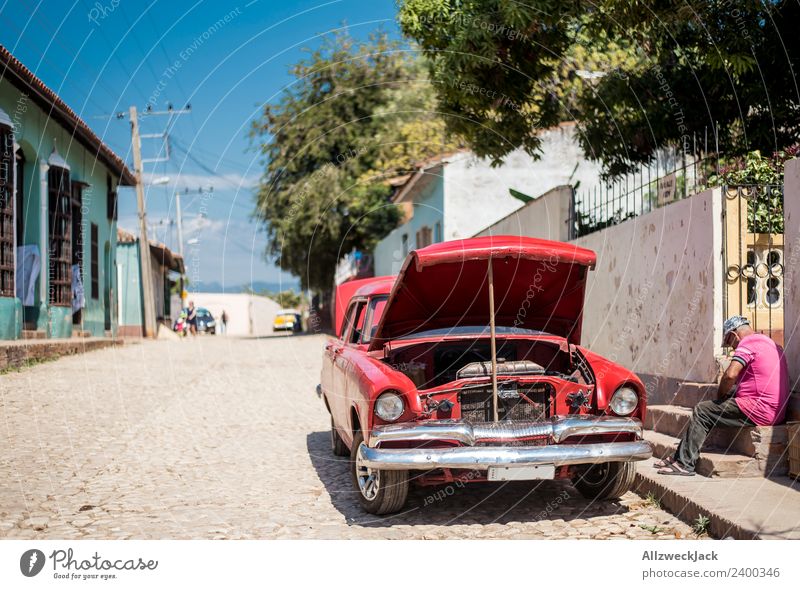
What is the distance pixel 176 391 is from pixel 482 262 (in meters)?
9.19

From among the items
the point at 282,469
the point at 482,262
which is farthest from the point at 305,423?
the point at 482,262

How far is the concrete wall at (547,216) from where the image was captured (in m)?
13.7

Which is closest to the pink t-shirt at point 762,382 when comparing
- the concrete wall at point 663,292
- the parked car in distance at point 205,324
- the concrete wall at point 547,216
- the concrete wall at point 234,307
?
the concrete wall at point 663,292

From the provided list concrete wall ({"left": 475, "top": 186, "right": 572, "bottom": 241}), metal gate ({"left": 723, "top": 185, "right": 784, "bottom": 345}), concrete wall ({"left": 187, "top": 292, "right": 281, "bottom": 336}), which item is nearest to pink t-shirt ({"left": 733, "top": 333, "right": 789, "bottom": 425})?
metal gate ({"left": 723, "top": 185, "right": 784, "bottom": 345})

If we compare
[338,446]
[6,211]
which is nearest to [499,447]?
[338,446]

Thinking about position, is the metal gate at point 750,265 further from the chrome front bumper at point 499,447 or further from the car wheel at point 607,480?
the chrome front bumper at point 499,447

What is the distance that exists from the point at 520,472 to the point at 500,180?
1782 cm

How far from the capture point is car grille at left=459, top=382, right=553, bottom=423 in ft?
18.8

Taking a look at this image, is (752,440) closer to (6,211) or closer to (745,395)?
(745,395)

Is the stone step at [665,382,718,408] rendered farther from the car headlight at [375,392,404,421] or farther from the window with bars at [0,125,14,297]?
the window with bars at [0,125,14,297]

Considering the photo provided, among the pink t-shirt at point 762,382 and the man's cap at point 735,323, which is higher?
the man's cap at point 735,323

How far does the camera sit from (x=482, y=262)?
19.4 ft

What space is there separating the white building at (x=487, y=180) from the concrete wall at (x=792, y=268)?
14305 mm
